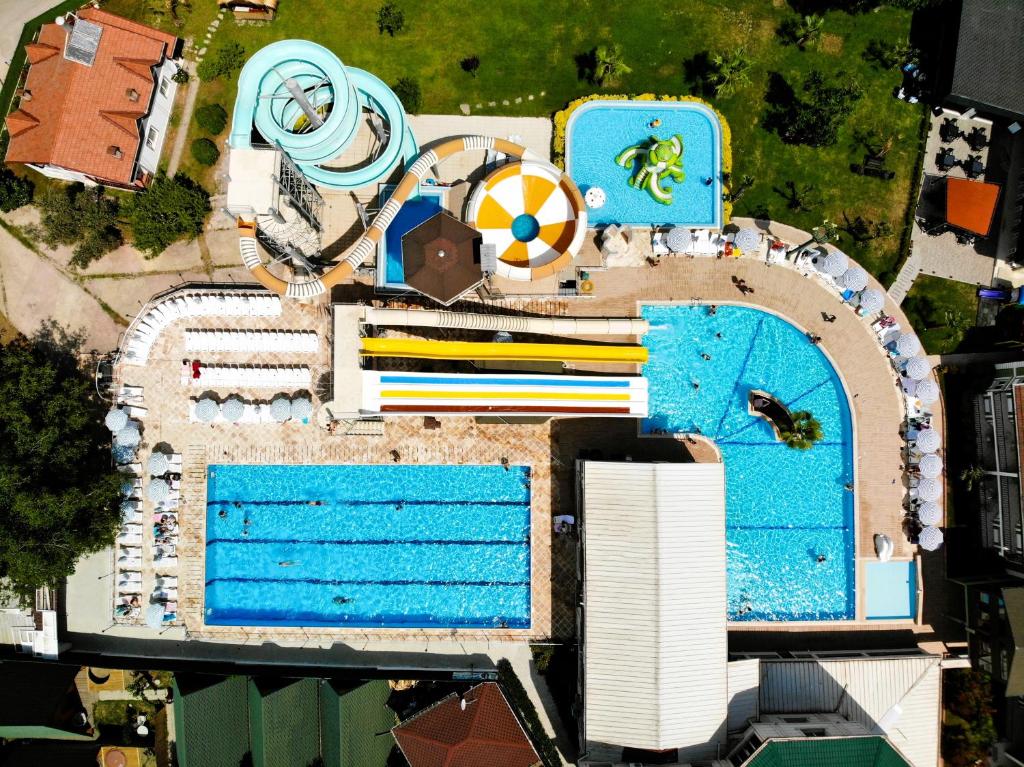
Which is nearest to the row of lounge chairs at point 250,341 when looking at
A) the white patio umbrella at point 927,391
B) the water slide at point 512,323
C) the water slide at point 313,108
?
the water slide at point 512,323

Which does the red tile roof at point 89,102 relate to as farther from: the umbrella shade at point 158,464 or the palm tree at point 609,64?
the palm tree at point 609,64

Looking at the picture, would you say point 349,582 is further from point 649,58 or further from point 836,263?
point 649,58

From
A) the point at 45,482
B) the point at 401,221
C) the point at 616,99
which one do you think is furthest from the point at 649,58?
the point at 45,482

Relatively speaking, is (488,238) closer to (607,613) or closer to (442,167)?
(442,167)

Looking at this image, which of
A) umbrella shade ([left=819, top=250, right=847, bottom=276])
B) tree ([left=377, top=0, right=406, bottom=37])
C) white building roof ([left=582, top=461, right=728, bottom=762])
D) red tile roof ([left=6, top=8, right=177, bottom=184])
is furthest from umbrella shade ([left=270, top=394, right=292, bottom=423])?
umbrella shade ([left=819, top=250, right=847, bottom=276])

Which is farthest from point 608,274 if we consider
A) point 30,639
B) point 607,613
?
point 30,639
